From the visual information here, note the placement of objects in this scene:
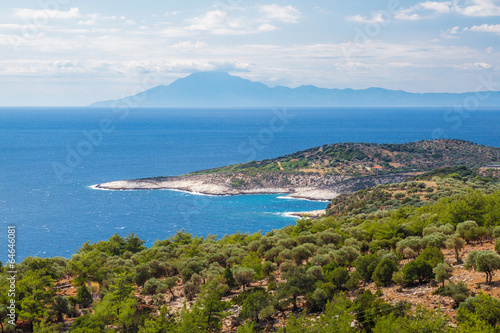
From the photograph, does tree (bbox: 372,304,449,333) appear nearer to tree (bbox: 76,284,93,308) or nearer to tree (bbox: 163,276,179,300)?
tree (bbox: 163,276,179,300)

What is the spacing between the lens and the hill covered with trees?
61.8 ft

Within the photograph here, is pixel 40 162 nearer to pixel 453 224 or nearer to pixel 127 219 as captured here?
pixel 127 219

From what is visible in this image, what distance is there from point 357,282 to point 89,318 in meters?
14.7

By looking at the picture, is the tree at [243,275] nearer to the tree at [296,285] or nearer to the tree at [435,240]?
the tree at [296,285]

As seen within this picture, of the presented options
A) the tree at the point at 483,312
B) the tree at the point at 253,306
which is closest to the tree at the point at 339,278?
the tree at the point at 253,306

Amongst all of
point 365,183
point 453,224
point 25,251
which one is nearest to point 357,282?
point 453,224

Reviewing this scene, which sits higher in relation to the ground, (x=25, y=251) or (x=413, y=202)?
(x=413, y=202)

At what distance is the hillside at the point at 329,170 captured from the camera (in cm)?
11769

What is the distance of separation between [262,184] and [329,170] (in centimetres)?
2224

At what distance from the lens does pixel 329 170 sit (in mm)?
128625

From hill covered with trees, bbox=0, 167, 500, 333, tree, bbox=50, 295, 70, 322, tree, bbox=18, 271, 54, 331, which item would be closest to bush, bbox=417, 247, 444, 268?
hill covered with trees, bbox=0, 167, 500, 333

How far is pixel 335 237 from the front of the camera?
33.5m

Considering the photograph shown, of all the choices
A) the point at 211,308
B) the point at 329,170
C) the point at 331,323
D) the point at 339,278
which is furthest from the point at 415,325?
the point at 329,170

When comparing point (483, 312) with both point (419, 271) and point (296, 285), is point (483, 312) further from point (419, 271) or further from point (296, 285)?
point (296, 285)
